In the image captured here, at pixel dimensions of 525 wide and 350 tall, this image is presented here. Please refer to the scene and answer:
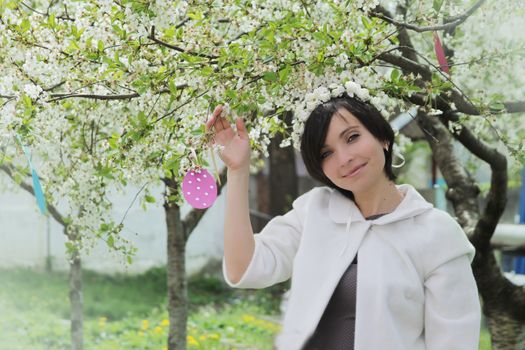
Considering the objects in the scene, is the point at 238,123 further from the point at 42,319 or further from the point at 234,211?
the point at 42,319

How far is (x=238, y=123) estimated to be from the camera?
7.39 feet

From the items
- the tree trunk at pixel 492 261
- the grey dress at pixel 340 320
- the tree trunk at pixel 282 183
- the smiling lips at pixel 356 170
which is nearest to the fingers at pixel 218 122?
the smiling lips at pixel 356 170

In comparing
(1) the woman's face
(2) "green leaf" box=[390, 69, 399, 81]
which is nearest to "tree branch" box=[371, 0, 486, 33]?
(2) "green leaf" box=[390, 69, 399, 81]

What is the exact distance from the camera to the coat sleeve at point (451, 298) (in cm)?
202

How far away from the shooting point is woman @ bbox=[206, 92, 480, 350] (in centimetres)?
206

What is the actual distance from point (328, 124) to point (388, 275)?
1.53 ft

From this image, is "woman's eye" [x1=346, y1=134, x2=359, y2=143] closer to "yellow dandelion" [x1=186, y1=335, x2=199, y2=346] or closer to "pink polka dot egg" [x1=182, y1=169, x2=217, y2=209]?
"pink polka dot egg" [x1=182, y1=169, x2=217, y2=209]

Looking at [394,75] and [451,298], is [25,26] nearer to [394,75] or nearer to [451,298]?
[394,75]

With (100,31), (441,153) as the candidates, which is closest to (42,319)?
(441,153)

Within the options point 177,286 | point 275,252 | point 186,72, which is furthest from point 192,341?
point 275,252

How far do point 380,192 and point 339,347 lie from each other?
48 centimetres

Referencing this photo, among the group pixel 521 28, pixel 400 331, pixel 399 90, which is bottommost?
pixel 400 331

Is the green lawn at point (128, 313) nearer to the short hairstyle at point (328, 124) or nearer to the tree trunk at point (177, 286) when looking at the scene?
the tree trunk at point (177, 286)

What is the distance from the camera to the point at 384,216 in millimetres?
2193
